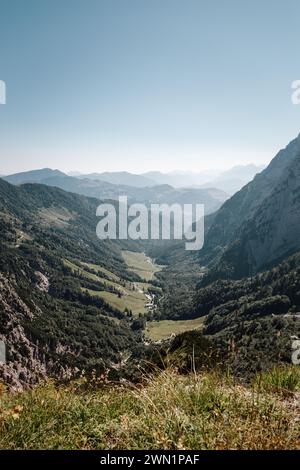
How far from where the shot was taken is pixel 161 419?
5.49 meters

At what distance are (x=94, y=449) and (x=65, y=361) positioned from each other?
20735cm

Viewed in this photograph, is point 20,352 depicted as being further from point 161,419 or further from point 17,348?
point 161,419

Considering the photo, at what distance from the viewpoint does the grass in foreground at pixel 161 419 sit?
4.98 meters

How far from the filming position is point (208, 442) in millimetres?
4898

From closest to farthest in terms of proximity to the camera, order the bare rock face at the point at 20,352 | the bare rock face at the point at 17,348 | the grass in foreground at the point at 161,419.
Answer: the grass in foreground at the point at 161,419, the bare rock face at the point at 17,348, the bare rock face at the point at 20,352

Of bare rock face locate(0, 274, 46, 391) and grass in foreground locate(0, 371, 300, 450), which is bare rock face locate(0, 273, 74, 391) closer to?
bare rock face locate(0, 274, 46, 391)

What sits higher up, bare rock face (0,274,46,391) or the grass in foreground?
the grass in foreground

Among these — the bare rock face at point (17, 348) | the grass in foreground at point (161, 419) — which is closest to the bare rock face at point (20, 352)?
the bare rock face at point (17, 348)

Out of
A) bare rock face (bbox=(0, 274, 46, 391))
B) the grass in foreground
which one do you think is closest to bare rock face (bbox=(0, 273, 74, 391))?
bare rock face (bbox=(0, 274, 46, 391))

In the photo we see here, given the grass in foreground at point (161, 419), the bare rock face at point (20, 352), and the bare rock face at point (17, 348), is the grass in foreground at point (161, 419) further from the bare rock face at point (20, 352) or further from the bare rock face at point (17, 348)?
the bare rock face at point (20, 352)

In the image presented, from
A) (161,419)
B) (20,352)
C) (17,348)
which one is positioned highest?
(161,419)

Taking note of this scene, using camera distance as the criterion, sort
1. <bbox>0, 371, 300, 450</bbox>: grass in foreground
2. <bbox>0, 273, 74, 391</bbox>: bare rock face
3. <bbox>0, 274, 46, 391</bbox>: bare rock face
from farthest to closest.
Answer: <bbox>0, 273, 74, 391</bbox>: bare rock face → <bbox>0, 274, 46, 391</bbox>: bare rock face → <bbox>0, 371, 300, 450</bbox>: grass in foreground

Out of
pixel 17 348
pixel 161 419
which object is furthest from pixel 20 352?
pixel 161 419

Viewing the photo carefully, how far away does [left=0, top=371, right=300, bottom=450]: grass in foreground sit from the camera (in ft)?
16.3
